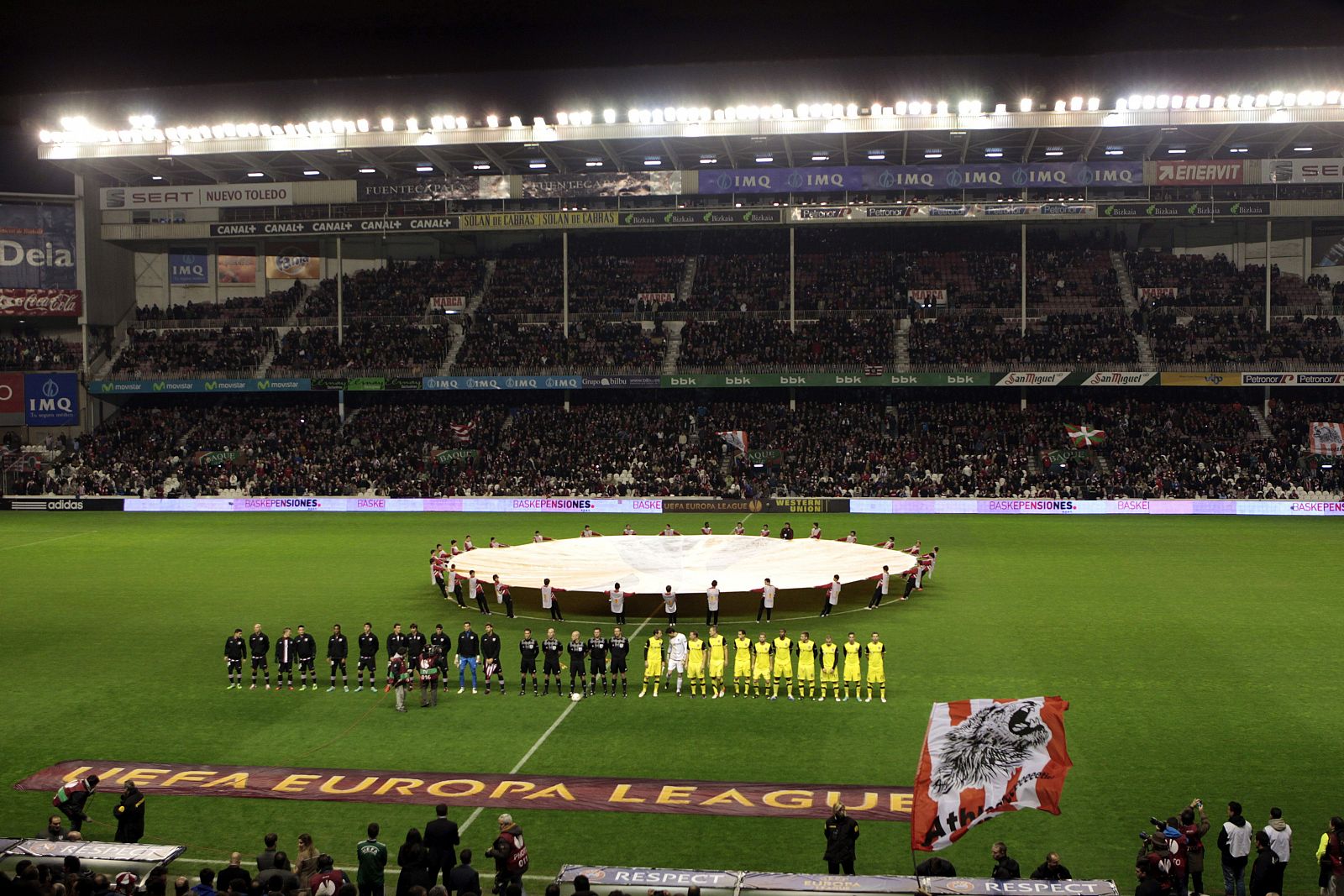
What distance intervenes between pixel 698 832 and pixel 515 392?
167 feet

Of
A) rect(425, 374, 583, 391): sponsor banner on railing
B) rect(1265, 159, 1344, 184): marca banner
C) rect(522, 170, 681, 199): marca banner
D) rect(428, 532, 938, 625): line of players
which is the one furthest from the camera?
rect(425, 374, 583, 391): sponsor banner on railing

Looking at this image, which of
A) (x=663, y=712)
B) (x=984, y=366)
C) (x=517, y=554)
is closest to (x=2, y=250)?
(x=517, y=554)

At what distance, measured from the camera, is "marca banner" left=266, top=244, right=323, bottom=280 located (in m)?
70.9

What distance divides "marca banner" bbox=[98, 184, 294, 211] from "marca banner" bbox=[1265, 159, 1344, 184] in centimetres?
4953

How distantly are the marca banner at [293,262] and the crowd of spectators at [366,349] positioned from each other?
22.0 feet

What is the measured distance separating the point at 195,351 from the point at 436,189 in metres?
16.5

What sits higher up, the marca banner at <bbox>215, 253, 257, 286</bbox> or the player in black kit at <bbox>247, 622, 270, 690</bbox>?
the marca banner at <bbox>215, 253, 257, 286</bbox>

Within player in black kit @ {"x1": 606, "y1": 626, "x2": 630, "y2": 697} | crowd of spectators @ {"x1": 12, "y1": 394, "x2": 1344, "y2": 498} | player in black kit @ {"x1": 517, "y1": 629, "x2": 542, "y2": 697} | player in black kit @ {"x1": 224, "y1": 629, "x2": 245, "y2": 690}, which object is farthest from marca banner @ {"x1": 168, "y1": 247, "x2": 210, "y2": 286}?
player in black kit @ {"x1": 606, "y1": 626, "x2": 630, "y2": 697}

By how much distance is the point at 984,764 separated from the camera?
10.7 m

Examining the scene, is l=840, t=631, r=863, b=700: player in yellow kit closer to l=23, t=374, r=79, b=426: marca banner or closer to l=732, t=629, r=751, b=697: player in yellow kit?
l=732, t=629, r=751, b=697: player in yellow kit

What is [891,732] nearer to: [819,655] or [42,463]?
[819,655]

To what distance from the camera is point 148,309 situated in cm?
6875

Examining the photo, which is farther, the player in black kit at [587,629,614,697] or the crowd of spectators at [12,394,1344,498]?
the crowd of spectators at [12,394,1344,498]

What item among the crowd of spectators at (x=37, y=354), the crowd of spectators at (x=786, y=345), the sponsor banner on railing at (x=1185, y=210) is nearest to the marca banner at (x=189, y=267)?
the crowd of spectators at (x=37, y=354)
